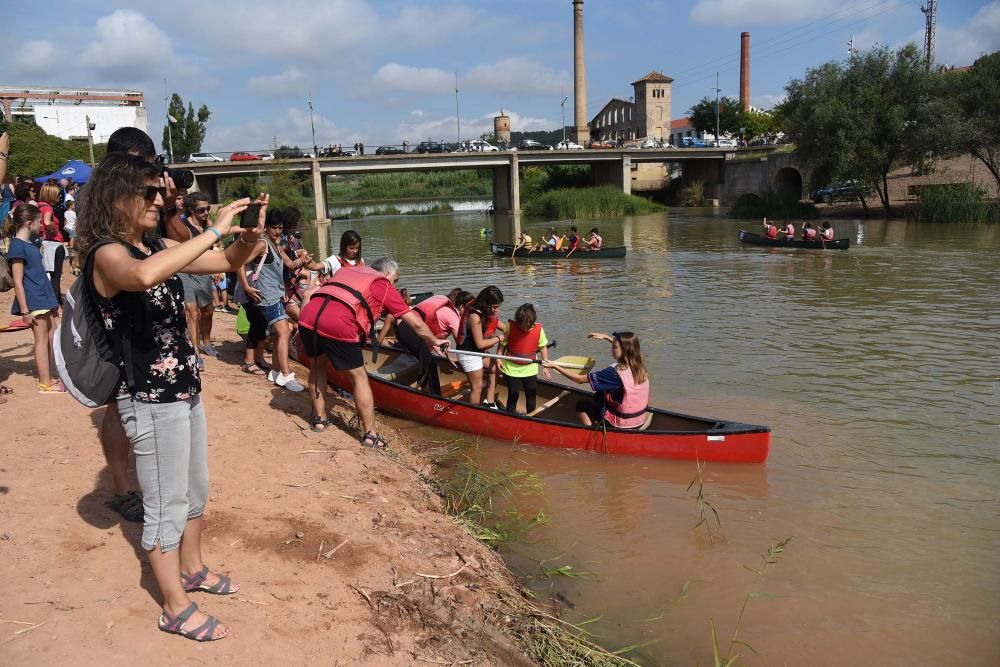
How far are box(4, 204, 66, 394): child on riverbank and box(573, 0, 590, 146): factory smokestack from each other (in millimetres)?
69271

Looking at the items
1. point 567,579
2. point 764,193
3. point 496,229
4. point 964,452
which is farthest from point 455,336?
point 764,193

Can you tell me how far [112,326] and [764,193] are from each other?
5384 cm

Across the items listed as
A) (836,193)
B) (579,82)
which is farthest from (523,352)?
(579,82)

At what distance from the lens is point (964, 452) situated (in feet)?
24.5

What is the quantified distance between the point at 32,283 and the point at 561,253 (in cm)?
2055

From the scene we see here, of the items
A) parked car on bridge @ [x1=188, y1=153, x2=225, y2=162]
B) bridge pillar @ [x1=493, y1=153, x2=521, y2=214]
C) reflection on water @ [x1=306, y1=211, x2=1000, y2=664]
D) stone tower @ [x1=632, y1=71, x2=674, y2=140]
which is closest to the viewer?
reflection on water @ [x1=306, y1=211, x2=1000, y2=664]

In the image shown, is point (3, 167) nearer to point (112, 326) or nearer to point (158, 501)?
point (112, 326)

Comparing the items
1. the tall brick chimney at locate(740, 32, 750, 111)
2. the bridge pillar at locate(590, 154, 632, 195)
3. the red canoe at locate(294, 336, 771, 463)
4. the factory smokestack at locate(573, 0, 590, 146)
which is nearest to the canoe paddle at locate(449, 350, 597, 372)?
the red canoe at locate(294, 336, 771, 463)

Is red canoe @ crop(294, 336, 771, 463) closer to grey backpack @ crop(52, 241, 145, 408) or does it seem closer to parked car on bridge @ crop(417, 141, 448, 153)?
grey backpack @ crop(52, 241, 145, 408)

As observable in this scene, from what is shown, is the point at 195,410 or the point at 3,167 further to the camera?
the point at 3,167

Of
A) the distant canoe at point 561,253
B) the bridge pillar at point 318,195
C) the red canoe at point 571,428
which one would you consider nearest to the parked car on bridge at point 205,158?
the bridge pillar at point 318,195

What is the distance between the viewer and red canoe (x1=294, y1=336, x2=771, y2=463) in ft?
22.9

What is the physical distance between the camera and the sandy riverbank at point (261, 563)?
3.29 metres

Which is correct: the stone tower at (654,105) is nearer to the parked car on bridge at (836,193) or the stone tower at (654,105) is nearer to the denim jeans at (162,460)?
the parked car on bridge at (836,193)
